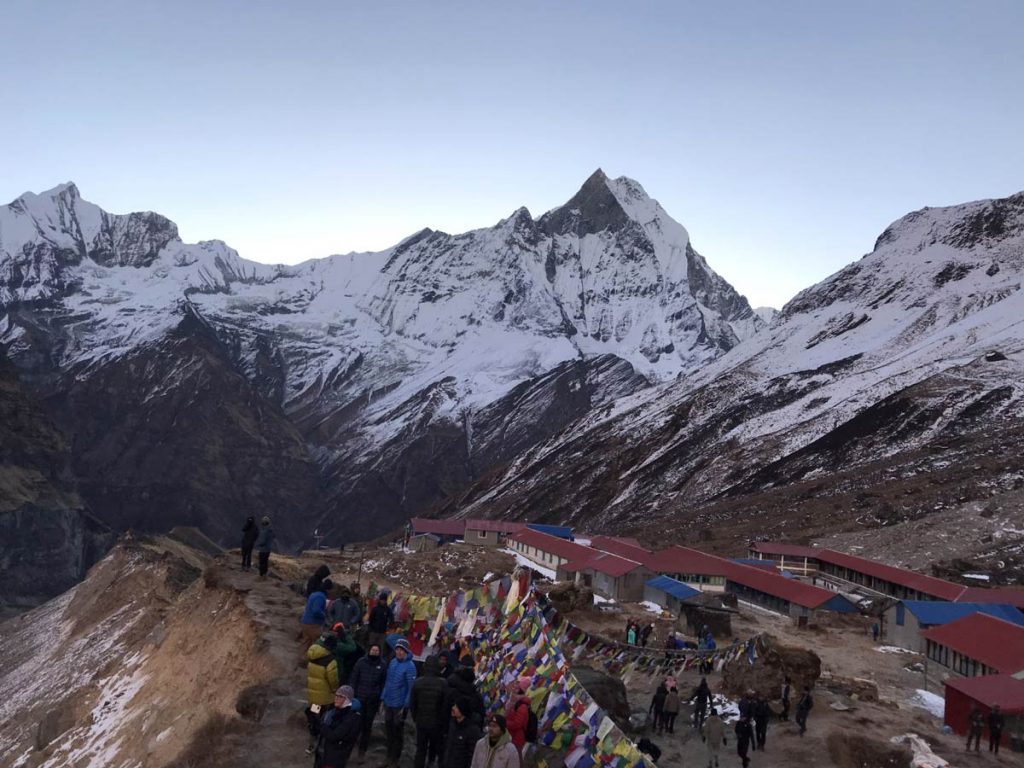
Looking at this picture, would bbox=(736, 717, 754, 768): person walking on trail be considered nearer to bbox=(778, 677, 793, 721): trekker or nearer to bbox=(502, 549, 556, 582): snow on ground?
bbox=(778, 677, 793, 721): trekker

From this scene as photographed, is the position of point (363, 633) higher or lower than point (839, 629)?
higher

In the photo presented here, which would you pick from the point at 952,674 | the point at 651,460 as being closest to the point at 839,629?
the point at 952,674

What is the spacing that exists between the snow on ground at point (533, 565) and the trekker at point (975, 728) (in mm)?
36627

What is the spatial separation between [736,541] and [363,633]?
2810 inches

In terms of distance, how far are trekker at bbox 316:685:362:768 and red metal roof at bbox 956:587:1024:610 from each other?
4305 cm

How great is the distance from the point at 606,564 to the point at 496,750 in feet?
148

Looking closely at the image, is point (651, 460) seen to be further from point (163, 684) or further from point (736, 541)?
point (163, 684)

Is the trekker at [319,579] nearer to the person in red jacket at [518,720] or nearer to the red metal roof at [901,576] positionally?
the person in red jacket at [518,720]

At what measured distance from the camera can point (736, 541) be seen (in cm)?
8131

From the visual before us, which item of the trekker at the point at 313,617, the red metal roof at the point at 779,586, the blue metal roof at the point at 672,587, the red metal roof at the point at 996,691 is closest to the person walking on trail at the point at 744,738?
the red metal roof at the point at 996,691

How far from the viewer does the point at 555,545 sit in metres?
63.2

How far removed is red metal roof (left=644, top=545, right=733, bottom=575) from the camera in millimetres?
54797

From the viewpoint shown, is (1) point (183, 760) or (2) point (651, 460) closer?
(1) point (183, 760)

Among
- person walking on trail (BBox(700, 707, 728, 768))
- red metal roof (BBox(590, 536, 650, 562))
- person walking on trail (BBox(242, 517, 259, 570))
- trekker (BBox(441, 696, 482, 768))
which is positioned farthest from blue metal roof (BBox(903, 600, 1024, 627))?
trekker (BBox(441, 696, 482, 768))
